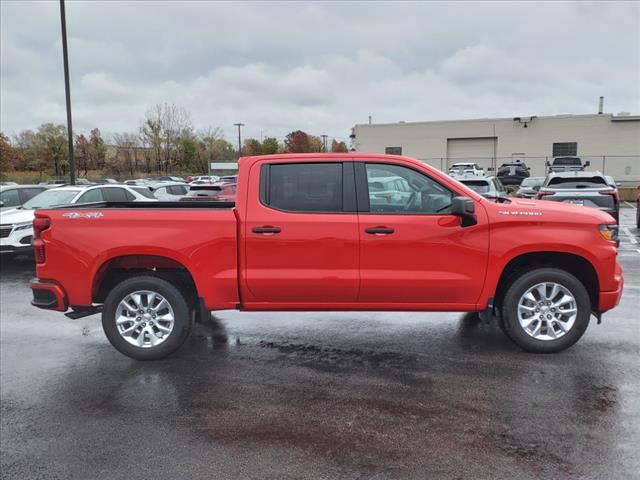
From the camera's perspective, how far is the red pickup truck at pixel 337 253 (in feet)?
16.3

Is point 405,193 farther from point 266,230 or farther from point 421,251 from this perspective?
point 266,230

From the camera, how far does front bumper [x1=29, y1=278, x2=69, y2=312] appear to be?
16.9 ft

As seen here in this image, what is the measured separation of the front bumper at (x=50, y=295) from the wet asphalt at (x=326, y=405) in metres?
0.61

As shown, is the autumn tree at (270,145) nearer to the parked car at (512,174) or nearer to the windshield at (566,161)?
the parked car at (512,174)

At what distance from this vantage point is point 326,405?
4.16 metres

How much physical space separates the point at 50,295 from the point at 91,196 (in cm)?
792

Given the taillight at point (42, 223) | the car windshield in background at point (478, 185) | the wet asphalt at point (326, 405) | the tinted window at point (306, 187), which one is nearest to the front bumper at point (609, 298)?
the wet asphalt at point (326, 405)

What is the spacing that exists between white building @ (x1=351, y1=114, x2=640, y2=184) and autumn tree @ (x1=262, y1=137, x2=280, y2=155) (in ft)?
102

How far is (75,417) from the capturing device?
407cm

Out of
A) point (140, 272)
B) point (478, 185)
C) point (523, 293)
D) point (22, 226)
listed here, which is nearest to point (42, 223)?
point (140, 272)

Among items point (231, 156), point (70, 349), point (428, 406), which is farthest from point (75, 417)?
point (231, 156)

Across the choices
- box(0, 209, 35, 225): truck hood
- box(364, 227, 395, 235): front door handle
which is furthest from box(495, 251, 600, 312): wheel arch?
box(0, 209, 35, 225): truck hood

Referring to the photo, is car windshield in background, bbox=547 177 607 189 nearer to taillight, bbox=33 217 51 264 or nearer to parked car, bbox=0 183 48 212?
taillight, bbox=33 217 51 264

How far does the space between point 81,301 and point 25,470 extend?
6.85 feet
